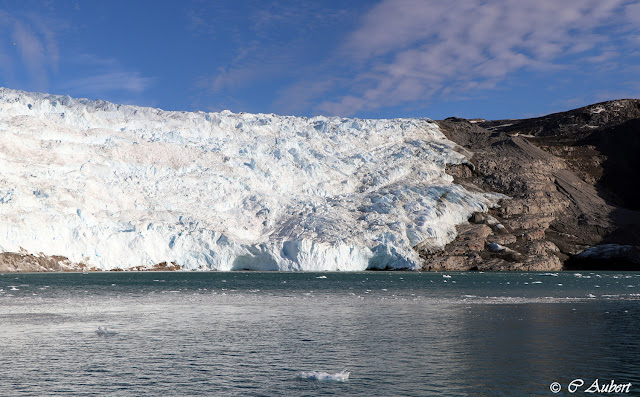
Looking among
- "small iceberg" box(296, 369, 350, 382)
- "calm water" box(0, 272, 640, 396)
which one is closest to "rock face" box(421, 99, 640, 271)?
"calm water" box(0, 272, 640, 396)

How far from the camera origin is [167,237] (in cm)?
7788

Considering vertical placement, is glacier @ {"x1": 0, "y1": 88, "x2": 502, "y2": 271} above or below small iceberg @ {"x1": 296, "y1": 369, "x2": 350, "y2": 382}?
above

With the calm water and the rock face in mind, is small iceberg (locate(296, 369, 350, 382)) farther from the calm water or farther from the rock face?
the rock face

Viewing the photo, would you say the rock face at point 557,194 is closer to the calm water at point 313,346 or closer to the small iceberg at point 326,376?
the calm water at point 313,346

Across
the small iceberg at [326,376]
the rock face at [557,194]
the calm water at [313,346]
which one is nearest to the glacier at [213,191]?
the rock face at [557,194]

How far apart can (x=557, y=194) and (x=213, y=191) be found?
61.1 m

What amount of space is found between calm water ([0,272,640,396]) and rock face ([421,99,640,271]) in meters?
50.3

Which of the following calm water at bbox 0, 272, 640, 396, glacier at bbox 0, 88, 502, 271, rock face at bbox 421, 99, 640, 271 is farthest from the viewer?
rock face at bbox 421, 99, 640, 271

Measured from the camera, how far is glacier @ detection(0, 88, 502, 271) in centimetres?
7600

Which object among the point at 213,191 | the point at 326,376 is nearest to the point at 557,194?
the point at 213,191

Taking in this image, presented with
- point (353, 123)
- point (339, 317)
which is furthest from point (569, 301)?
point (353, 123)

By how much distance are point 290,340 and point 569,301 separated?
2459 cm

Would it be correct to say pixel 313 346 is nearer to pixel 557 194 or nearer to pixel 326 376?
pixel 326 376

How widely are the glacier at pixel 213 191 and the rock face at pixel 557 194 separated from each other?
4280mm
